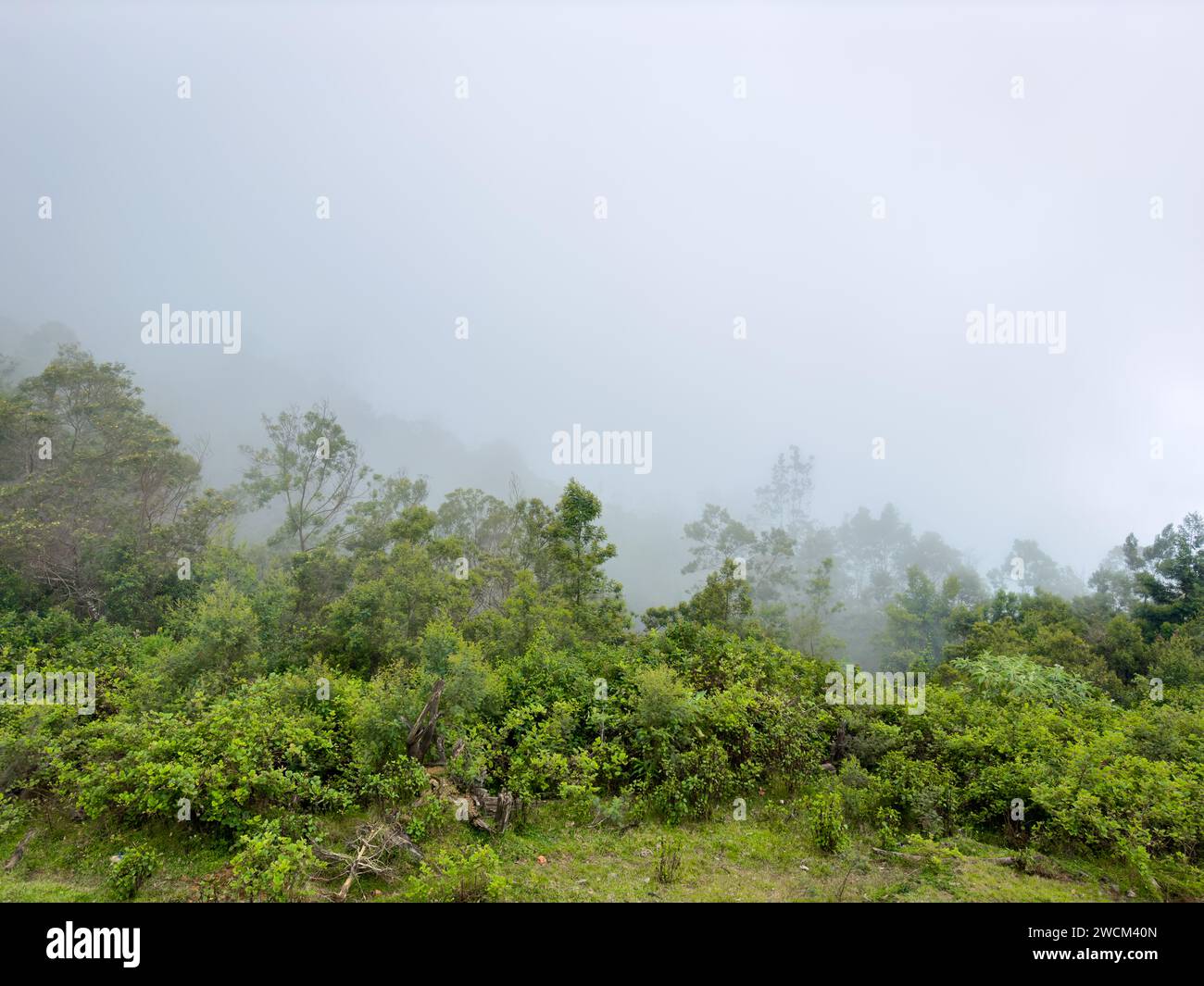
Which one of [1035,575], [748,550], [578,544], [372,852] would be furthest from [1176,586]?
[1035,575]

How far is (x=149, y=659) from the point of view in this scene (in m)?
10.8

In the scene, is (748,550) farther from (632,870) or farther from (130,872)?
(130,872)

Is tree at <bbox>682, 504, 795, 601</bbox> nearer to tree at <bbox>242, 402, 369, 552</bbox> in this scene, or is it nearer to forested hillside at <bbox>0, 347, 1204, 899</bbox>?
tree at <bbox>242, 402, 369, 552</bbox>

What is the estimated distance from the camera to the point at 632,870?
264 inches

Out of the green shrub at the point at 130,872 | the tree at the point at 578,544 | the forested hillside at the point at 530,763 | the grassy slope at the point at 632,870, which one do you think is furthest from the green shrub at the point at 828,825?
the tree at the point at 578,544

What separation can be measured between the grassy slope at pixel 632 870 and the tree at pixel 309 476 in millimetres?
25338

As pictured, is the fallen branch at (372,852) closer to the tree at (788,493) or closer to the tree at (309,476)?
the tree at (309,476)

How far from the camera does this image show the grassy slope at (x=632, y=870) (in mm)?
6023

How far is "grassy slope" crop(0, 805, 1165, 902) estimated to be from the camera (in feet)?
19.8

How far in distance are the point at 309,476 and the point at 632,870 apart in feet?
99.1

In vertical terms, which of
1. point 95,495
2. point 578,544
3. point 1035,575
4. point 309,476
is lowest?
point 1035,575
